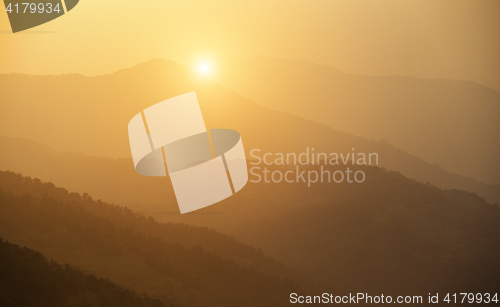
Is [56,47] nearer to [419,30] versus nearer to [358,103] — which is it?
[358,103]

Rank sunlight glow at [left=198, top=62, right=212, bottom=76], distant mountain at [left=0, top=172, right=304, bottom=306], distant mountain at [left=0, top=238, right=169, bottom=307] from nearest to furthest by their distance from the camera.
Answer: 1. distant mountain at [left=0, top=238, right=169, bottom=307]
2. distant mountain at [left=0, top=172, right=304, bottom=306]
3. sunlight glow at [left=198, top=62, right=212, bottom=76]

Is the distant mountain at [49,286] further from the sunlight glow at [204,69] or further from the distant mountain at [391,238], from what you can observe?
the sunlight glow at [204,69]

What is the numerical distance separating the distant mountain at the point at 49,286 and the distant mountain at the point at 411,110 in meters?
1.86

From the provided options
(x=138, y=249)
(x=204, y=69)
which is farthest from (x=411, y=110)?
(x=138, y=249)

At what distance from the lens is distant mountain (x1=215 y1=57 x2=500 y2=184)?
9.79ft

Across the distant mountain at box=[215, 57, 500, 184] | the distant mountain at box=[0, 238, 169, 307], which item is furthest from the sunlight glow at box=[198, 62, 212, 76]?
the distant mountain at box=[0, 238, 169, 307]

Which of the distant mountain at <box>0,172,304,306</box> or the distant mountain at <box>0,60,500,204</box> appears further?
the distant mountain at <box>0,60,500,204</box>

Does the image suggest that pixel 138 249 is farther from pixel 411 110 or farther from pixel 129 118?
pixel 411 110

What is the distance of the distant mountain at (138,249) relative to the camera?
109 inches

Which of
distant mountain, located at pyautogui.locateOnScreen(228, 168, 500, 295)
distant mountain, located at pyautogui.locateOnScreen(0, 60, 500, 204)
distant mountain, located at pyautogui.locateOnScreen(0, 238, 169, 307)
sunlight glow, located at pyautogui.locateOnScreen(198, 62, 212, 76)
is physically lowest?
distant mountain, located at pyautogui.locateOnScreen(0, 238, 169, 307)

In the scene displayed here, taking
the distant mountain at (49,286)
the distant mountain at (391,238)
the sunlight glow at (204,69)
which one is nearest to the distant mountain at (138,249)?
the distant mountain at (49,286)

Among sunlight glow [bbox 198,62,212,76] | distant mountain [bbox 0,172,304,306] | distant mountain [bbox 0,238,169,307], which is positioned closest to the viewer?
distant mountain [bbox 0,238,169,307]

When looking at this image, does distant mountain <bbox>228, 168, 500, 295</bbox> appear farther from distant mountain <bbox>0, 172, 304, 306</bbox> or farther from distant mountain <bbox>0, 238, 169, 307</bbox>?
distant mountain <bbox>0, 238, 169, 307</bbox>

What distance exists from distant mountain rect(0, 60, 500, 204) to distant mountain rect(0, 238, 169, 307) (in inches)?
→ 27.0
